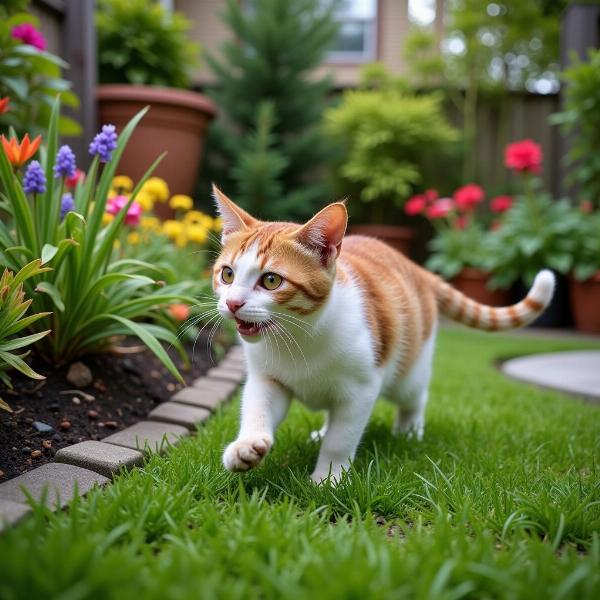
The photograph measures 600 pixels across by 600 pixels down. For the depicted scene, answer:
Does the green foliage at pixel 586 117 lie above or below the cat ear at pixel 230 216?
above

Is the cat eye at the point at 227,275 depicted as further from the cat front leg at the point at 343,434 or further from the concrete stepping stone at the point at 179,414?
the concrete stepping stone at the point at 179,414

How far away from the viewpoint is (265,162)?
6.18 metres

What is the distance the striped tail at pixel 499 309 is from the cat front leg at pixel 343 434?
0.89 m

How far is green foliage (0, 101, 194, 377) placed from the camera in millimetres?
2016

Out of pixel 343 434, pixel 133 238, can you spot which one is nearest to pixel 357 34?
pixel 133 238

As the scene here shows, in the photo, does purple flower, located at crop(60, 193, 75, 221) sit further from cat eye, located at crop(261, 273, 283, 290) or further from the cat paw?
the cat paw

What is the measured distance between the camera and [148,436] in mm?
2025

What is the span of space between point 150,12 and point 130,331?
481 centimetres

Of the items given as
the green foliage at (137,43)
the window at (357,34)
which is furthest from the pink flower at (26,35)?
the window at (357,34)

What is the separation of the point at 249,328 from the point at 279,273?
0.18 metres

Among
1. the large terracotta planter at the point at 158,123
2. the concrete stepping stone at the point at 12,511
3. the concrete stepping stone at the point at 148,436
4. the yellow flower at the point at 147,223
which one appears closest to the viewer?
the concrete stepping stone at the point at 12,511

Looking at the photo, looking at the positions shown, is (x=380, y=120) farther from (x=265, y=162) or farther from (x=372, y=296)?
(x=372, y=296)

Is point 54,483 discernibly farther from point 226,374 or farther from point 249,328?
point 226,374

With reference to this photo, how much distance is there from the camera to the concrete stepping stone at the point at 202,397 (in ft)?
8.25
